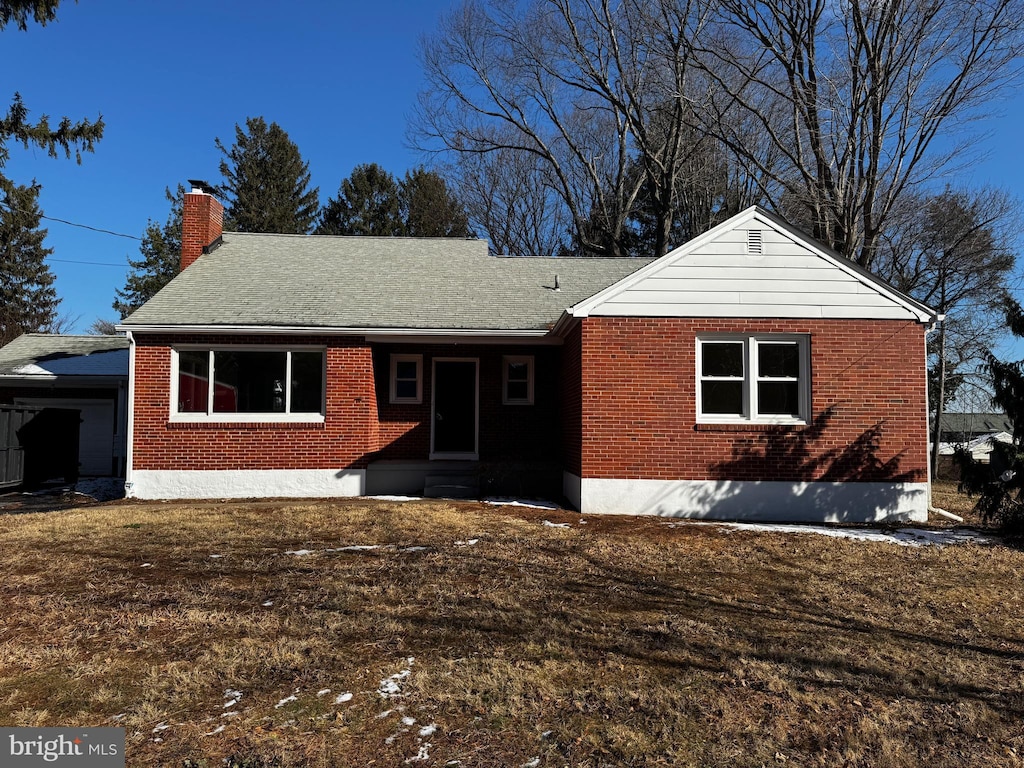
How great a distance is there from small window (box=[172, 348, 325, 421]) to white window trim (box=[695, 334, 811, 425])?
6661 mm

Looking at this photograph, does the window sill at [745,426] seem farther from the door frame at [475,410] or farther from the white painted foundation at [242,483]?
the white painted foundation at [242,483]

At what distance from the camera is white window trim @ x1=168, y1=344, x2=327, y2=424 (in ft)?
37.9

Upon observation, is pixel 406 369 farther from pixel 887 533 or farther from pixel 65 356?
pixel 65 356

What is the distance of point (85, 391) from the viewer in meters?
16.8

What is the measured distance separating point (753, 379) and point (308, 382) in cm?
774

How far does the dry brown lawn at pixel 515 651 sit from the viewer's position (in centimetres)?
318

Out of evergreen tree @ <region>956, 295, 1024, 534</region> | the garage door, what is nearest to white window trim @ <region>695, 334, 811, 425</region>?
evergreen tree @ <region>956, 295, 1024, 534</region>

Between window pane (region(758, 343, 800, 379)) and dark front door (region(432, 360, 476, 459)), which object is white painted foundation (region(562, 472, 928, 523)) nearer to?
window pane (region(758, 343, 800, 379))

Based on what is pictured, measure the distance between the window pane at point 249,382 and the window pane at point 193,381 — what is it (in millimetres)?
184

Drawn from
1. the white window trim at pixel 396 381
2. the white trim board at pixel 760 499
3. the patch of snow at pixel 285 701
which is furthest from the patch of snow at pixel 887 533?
the patch of snow at pixel 285 701

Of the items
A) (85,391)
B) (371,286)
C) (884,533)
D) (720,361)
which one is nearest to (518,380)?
(371,286)

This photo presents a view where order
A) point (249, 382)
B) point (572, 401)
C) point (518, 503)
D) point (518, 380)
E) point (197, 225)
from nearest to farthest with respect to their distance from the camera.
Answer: point (518, 503), point (572, 401), point (249, 382), point (518, 380), point (197, 225)

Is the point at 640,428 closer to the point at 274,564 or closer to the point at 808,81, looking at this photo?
the point at 274,564

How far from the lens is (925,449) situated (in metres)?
9.95
